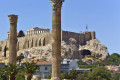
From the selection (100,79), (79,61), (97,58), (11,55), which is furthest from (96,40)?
(11,55)

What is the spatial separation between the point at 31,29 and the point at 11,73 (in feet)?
268

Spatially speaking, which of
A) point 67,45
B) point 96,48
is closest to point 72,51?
point 67,45

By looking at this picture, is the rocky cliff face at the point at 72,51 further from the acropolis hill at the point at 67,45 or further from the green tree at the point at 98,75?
the green tree at the point at 98,75

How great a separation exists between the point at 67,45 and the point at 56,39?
6543 centimetres

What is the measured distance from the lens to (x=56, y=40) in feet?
65.8

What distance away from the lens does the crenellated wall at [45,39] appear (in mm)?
87438

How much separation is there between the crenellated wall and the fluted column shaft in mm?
64770

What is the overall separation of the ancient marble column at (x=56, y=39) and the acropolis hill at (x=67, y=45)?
61.9m

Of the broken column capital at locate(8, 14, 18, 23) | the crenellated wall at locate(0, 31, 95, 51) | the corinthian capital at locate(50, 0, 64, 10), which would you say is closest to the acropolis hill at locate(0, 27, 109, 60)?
the crenellated wall at locate(0, 31, 95, 51)

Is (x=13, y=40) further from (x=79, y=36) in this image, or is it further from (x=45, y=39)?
(x=79, y=36)

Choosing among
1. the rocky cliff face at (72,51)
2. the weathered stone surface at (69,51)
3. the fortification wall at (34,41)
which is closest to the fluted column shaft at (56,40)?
the weathered stone surface at (69,51)

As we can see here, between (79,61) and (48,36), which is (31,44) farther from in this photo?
(79,61)

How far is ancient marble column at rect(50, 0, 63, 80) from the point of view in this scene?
771 inches

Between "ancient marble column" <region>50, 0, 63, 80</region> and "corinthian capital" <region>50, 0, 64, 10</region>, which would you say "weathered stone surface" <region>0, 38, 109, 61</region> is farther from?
"ancient marble column" <region>50, 0, 63, 80</region>
